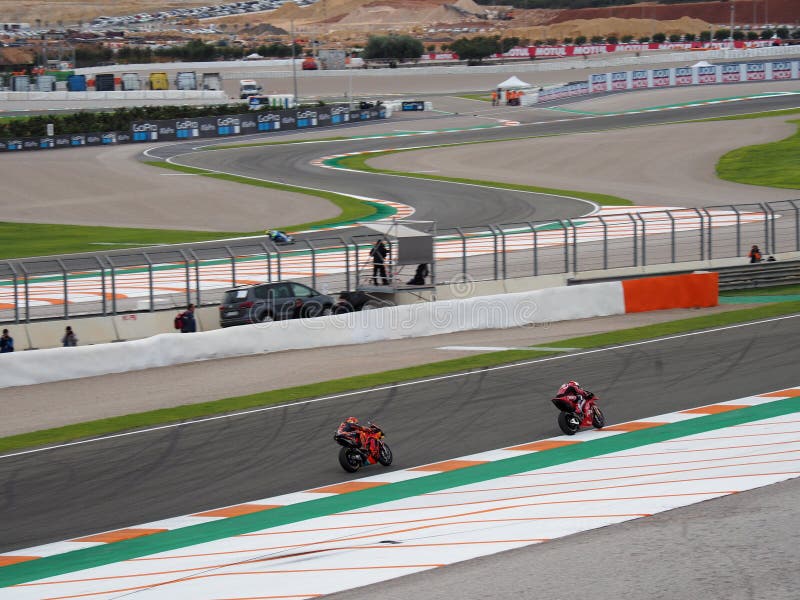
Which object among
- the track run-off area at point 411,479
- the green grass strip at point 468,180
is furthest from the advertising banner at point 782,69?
the track run-off area at point 411,479

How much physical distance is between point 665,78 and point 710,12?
7984 centimetres

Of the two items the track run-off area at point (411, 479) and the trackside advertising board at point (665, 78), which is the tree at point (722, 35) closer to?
the trackside advertising board at point (665, 78)

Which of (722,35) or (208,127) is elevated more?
(722,35)

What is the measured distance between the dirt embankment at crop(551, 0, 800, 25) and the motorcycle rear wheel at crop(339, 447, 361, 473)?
14447cm

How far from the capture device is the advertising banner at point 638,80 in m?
86.5

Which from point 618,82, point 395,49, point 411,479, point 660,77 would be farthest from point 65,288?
point 395,49

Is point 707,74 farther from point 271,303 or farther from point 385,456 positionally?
point 385,456

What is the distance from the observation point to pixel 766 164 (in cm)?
5212

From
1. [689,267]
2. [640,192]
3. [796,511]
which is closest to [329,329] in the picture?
[689,267]

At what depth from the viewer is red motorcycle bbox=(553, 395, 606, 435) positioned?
1559cm

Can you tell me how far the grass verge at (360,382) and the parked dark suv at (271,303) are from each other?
4.81 m

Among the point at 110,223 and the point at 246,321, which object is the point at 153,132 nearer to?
the point at 110,223

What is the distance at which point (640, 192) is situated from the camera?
1832 inches

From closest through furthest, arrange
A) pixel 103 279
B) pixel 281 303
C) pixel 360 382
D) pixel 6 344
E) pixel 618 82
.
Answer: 1. pixel 360 382
2. pixel 6 344
3. pixel 103 279
4. pixel 281 303
5. pixel 618 82
